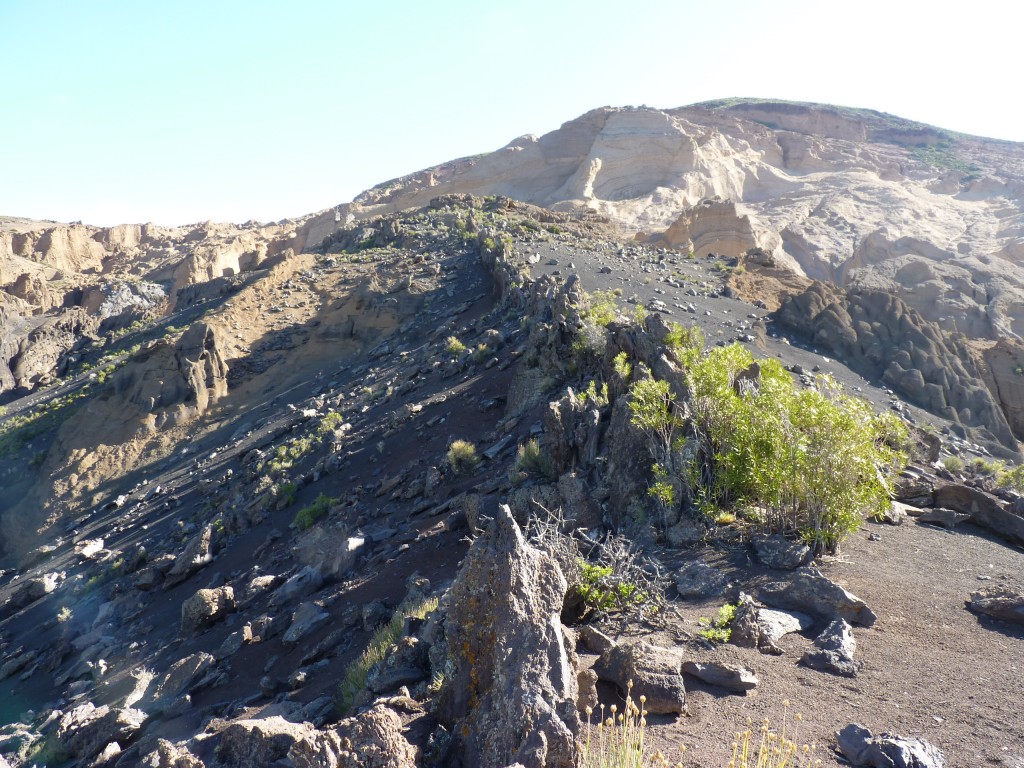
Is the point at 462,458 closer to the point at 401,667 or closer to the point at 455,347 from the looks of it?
the point at 401,667

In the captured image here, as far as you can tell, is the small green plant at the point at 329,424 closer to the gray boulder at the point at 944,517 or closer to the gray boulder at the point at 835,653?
the gray boulder at the point at 944,517

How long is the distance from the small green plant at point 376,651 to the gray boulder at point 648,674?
5.96 feet

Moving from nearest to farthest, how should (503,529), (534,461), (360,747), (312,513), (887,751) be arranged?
(360,747) < (887,751) < (503,529) < (534,461) < (312,513)

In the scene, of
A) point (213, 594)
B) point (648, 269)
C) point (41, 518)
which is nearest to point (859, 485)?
point (213, 594)

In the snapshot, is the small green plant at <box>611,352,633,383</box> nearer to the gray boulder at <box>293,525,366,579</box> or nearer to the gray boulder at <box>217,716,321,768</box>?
the gray boulder at <box>293,525,366,579</box>

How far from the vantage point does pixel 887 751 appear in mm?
2941

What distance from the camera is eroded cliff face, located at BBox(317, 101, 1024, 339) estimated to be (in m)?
38.0

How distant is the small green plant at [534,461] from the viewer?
748 cm

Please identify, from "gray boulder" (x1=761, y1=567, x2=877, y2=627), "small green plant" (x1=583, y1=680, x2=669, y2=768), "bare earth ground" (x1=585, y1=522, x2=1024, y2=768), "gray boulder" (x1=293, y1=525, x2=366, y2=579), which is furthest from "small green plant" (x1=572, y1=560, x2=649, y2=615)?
"gray boulder" (x1=293, y1=525, x2=366, y2=579)

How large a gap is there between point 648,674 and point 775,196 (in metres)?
62.4

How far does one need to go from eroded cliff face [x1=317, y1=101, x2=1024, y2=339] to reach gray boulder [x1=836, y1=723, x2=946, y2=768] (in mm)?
30550

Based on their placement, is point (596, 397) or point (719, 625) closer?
point (719, 625)

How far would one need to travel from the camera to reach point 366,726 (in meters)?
2.84

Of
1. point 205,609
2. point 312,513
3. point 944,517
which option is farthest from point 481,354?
point 944,517
